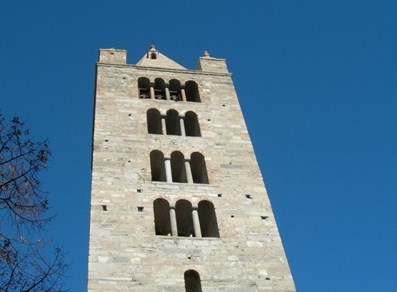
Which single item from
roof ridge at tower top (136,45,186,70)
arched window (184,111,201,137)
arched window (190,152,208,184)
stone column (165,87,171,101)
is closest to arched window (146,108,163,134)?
arched window (184,111,201,137)

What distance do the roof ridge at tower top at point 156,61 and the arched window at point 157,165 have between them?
6.13 m

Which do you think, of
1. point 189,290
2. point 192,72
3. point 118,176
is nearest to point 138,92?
point 192,72

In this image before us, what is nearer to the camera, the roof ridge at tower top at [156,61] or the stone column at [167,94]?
the stone column at [167,94]

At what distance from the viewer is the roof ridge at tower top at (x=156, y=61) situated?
867 inches

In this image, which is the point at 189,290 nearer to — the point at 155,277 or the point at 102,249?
the point at 155,277

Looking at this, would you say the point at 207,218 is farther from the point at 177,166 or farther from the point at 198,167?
the point at 177,166

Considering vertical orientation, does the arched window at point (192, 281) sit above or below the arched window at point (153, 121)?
below

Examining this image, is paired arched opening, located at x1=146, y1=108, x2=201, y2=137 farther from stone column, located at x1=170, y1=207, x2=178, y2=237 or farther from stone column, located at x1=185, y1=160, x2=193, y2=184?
stone column, located at x1=170, y1=207, x2=178, y2=237

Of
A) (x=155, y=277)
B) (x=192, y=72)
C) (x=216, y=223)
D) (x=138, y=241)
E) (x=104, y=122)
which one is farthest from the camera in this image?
(x=192, y=72)

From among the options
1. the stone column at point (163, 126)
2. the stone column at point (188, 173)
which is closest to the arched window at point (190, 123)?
the stone column at point (163, 126)

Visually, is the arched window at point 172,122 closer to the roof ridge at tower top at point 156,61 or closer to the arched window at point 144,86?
the arched window at point 144,86

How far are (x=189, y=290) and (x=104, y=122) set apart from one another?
6.32m

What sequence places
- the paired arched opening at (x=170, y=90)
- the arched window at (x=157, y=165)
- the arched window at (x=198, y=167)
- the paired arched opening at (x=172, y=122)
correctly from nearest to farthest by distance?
the arched window at (x=198, y=167)
the arched window at (x=157, y=165)
the paired arched opening at (x=172, y=122)
the paired arched opening at (x=170, y=90)

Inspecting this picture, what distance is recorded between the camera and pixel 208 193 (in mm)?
14750
